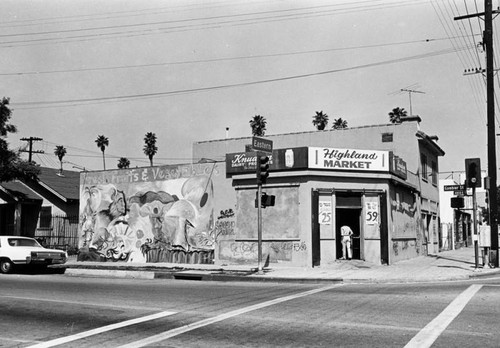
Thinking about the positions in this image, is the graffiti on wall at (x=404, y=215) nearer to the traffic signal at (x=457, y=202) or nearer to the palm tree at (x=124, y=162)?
the traffic signal at (x=457, y=202)

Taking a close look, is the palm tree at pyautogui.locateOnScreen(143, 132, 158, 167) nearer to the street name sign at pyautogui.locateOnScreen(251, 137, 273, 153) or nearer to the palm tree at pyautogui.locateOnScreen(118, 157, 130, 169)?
the palm tree at pyautogui.locateOnScreen(118, 157, 130, 169)

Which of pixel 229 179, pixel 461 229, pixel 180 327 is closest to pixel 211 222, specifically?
pixel 229 179

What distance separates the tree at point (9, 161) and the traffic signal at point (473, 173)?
21803mm

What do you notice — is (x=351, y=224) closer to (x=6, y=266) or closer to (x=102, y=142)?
(x=6, y=266)

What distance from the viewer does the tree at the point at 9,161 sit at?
2633cm

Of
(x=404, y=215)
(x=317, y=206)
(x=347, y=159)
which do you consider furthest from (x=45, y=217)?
(x=404, y=215)

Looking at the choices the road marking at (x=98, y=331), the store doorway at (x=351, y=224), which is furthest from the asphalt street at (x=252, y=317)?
the store doorway at (x=351, y=224)

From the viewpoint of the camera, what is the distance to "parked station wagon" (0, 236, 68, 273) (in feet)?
61.8

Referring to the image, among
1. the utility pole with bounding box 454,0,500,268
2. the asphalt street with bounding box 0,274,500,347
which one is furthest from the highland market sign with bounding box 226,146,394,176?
the asphalt street with bounding box 0,274,500,347

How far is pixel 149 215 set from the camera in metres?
23.6

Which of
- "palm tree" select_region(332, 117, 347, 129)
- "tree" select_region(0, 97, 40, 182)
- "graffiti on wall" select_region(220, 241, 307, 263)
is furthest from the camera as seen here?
"palm tree" select_region(332, 117, 347, 129)

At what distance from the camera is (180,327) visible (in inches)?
316

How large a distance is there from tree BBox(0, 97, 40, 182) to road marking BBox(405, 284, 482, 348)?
23159 mm

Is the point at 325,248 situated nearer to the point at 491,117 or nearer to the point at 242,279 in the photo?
the point at 242,279
